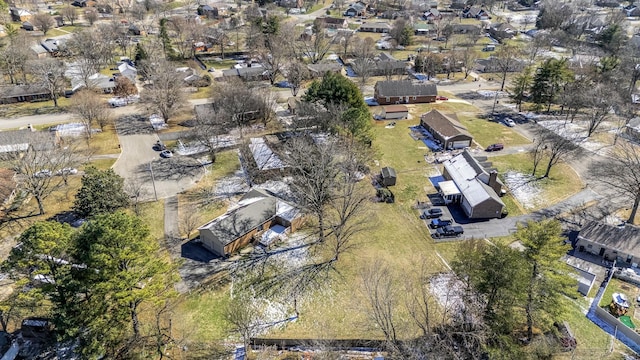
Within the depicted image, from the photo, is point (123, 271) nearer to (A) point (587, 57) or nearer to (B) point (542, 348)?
(B) point (542, 348)

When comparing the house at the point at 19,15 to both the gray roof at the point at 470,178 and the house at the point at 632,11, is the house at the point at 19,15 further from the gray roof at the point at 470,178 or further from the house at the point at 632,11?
the house at the point at 632,11

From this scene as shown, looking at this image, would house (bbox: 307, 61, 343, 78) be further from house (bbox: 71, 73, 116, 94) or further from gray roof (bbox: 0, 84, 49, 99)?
gray roof (bbox: 0, 84, 49, 99)

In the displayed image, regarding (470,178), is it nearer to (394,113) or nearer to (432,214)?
(432,214)

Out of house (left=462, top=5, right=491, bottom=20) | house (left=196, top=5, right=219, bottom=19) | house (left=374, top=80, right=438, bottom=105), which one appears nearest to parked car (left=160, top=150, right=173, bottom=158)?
house (left=374, top=80, right=438, bottom=105)

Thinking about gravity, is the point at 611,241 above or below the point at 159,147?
above

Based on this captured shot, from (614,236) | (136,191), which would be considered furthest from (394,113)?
(136,191)

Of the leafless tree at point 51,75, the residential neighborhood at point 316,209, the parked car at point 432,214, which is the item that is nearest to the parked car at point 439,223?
the residential neighborhood at point 316,209

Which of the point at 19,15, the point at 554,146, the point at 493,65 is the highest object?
the point at 19,15
